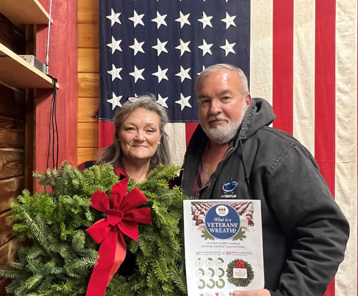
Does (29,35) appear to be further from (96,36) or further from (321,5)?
(321,5)

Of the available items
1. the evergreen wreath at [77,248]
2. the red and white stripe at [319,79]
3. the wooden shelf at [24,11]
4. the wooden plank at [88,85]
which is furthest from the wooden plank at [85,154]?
the evergreen wreath at [77,248]

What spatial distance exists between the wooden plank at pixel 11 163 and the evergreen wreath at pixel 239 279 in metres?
1.08

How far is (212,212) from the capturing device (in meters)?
0.95

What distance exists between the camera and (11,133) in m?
1.64

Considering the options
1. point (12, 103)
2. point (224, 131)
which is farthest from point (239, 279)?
point (12, 103)

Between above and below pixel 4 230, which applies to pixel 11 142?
above

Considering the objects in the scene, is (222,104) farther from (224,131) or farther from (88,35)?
(88,35)

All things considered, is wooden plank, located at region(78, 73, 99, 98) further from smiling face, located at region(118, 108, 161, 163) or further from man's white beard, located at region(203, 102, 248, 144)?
man's white beard, located at region(203, 102, 248, 144)

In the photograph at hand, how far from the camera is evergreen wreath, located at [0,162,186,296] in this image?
0.89 meters

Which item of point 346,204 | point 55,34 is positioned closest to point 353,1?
point 346,204

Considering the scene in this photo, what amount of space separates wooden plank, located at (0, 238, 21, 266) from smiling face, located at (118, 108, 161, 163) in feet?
2.18

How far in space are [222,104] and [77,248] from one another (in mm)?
754

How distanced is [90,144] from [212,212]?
138 centimetres

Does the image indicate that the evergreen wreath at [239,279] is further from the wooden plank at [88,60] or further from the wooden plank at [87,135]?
the wooden plank at [88,60]
